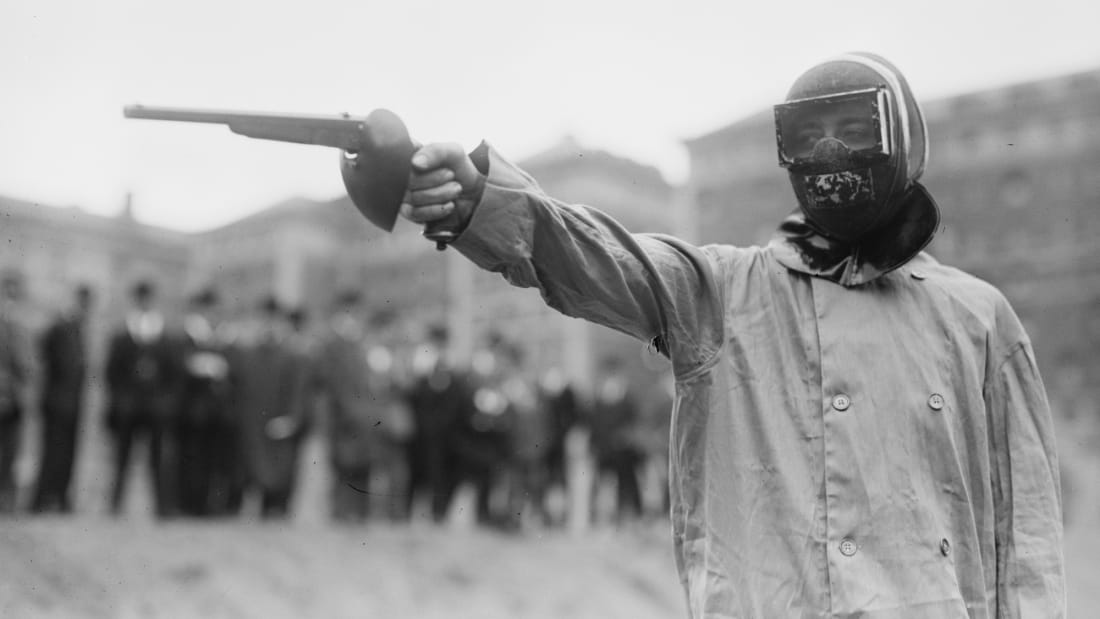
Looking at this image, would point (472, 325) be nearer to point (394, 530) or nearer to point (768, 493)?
point (394, 530)

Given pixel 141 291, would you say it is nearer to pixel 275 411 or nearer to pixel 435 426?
pixel 275 411

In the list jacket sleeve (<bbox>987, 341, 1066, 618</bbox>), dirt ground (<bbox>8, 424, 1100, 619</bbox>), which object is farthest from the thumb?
dirt ground (<bbox>8, 424, 1100, 619</bbox>)

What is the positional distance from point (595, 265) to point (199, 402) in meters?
9.31

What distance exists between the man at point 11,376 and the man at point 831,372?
29.3ft

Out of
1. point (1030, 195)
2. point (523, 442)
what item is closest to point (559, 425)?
point (523, 442)

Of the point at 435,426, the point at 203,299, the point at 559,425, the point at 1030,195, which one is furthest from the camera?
the point at 1030,195

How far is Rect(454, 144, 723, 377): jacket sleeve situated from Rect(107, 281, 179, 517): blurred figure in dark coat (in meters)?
9.01

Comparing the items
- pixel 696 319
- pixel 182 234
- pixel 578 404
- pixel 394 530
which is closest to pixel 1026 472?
pixel 696 319

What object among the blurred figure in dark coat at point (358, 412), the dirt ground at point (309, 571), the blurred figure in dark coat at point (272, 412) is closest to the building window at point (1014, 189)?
the dirt ground at point (309, 571)

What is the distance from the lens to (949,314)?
250 centimetres

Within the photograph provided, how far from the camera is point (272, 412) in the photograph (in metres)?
11.2

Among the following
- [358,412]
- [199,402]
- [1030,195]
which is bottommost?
[358,412]

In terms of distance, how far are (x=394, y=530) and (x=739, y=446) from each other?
9.46 meters

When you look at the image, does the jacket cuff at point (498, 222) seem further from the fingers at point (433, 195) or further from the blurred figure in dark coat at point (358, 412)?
the blurred figure in dark coat at point (358, 412)
